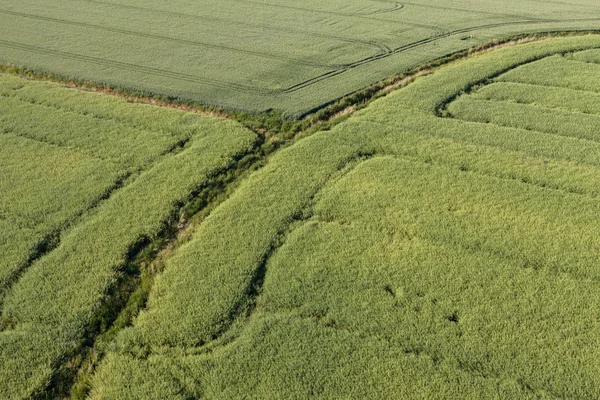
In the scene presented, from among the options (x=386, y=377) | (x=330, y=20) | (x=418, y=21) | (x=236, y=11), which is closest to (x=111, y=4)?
(x=236, y=11)

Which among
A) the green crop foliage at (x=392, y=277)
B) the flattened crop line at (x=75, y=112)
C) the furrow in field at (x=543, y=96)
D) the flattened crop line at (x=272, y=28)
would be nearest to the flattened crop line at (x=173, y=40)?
the flattened crop line at (x=272, y=28)

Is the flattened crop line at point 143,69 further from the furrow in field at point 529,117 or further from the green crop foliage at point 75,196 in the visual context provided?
the furrow in field at point 529,117

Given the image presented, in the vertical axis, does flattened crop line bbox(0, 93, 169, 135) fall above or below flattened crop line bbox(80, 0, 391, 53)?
below

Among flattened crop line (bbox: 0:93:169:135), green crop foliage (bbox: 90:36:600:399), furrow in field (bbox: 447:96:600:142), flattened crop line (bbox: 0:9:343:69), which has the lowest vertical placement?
green crop foliage (bbox: 90:36:600:399)

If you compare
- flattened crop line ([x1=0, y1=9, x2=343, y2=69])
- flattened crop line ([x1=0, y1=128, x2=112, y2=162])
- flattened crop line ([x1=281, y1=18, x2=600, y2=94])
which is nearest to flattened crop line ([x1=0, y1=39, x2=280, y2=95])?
flattened crop line ([x1=281, y1=18, x2=600, y2=94])

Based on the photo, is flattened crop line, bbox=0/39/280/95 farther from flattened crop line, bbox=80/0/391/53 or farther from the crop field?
flattened crop line, bbox=80/0/391/53

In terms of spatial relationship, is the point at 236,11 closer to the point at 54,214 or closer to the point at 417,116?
the point at 417,116
